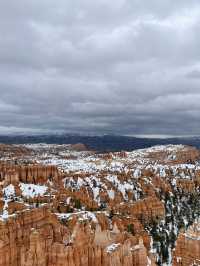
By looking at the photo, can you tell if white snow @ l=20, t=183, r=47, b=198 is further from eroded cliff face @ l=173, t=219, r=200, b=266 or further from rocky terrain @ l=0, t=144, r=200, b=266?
eroded cliff face @ l=173, t=219, r=200, b=266

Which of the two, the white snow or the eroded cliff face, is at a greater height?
the white snow

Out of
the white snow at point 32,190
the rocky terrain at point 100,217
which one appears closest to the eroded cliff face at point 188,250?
the rocky terrain at point 100,217

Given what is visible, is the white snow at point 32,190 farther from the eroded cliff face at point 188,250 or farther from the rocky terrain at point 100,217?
the eroded cliff face at point 188,250

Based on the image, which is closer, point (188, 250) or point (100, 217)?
point (188, 250)

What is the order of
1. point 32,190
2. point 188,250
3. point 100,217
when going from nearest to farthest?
point 188,250 < point 100,217 < point 32,190

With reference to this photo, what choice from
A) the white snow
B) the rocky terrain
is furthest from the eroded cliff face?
the white snow

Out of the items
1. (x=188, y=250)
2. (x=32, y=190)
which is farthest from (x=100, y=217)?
(x=188, y=250)

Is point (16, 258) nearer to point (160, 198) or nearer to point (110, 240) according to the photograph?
point (110, 240)

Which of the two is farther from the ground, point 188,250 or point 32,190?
point 32,190

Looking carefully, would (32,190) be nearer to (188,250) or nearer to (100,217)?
(100,217)

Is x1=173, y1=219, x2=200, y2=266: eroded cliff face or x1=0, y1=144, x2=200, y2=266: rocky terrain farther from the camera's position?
x1=0, y1=144, x2=200, y2=266: rocky terrain
